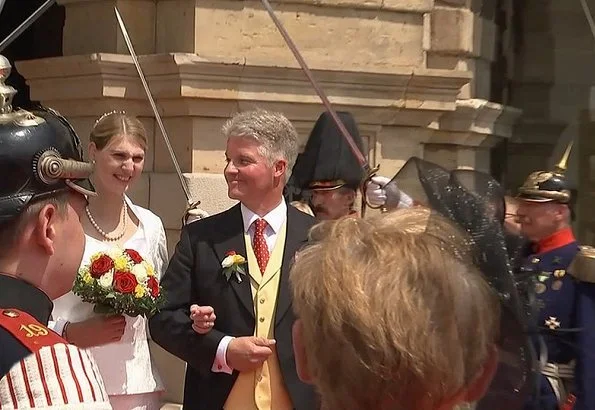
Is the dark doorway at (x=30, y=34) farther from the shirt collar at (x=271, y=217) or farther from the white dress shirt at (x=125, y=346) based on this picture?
the shirt collar at (x=271, y=217)

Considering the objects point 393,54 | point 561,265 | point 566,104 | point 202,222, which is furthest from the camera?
point 566,104

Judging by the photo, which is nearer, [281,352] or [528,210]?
[281,352]

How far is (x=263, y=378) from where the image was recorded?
371 cm

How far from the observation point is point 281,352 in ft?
12.2

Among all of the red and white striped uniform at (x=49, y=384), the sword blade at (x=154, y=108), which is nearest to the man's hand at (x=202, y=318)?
the sword blade at (x=154, y=108)

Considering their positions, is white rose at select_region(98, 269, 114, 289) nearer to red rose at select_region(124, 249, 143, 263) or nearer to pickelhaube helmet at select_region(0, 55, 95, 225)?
red rose at select_region(124, 249, 143, 263)

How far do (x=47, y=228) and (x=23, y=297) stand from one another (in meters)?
0.13

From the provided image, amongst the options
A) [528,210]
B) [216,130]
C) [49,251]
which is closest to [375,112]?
[216,130]

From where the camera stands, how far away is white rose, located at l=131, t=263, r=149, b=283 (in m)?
3.74

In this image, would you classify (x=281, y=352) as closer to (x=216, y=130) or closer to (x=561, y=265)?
A: (x=561, y=265)

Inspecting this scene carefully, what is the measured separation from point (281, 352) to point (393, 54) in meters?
2.55

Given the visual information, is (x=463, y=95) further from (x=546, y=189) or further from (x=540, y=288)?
(x=540, y=288)

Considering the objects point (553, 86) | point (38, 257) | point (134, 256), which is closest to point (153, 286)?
point (134, 256)

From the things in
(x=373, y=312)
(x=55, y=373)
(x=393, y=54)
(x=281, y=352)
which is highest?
(x=393, y=54)
